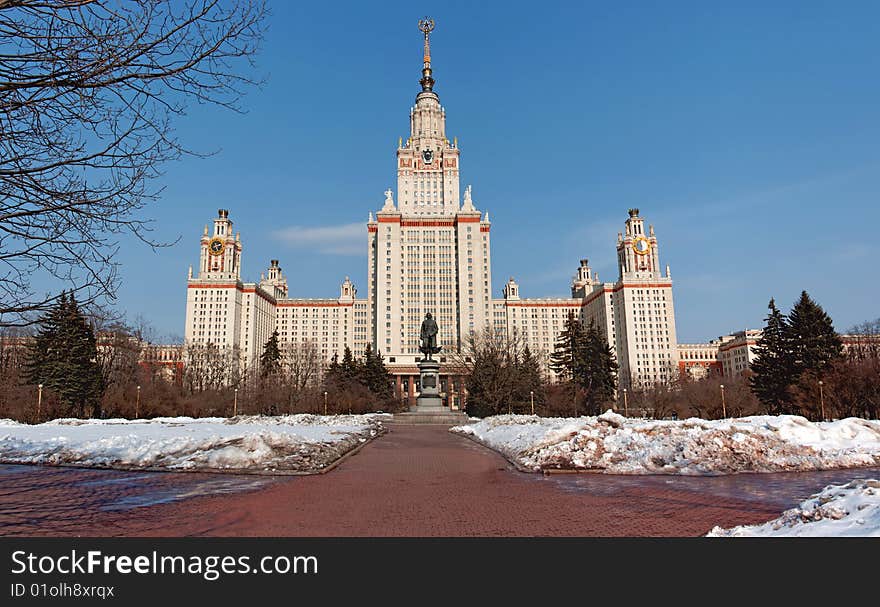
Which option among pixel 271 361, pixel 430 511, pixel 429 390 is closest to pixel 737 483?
pixel 430 511

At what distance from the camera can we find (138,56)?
4766 millimetres

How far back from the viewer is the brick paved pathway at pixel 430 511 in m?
6.29

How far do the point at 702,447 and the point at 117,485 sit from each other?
40.8 ft

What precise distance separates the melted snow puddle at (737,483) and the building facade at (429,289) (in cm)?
10483

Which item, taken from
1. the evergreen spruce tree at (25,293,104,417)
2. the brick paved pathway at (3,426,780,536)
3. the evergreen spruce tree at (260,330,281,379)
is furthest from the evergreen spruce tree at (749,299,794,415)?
the evergreen spruce tree at (260,330,281,379)

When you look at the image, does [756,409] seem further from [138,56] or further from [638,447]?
[138,56]

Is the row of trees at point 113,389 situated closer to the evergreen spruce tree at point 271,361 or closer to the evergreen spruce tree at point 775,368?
the evergreen spruce tree at point 271,361

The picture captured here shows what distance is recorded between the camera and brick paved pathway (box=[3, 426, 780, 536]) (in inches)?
248

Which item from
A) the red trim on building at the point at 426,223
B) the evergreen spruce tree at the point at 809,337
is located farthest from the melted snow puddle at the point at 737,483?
the red trim on building at the point at 426,223

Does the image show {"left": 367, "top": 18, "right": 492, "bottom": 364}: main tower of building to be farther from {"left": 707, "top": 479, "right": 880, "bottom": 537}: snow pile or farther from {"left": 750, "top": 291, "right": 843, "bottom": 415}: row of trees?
{"left": 707, "top": 479, "right": 880, "bottom": 537}: snow pile

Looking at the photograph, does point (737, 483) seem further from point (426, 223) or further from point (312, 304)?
point (312, 304)

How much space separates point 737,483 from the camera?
→ 10.1 metres
